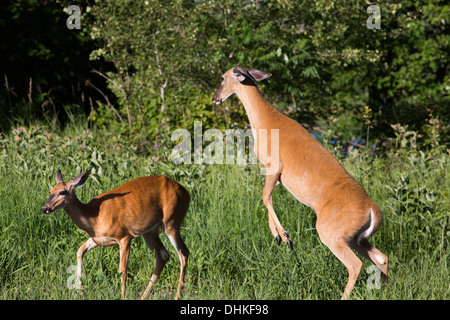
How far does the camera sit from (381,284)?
12.2 feet

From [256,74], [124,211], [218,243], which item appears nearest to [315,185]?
[256,74]

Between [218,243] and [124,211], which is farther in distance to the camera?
[218,243]

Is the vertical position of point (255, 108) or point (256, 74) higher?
point (256, 74)

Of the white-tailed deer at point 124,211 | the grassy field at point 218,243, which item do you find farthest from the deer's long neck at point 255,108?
the grassy field at point 218,243

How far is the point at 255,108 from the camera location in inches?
149

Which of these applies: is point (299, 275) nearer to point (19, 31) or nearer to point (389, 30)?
point (389, 30)

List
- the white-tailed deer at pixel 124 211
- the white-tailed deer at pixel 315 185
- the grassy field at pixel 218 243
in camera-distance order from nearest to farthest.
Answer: the white-tailed deer at pixel 315 185 < the white-tailed deer at pixel 124 211 < the grassy field at pixel 218 243

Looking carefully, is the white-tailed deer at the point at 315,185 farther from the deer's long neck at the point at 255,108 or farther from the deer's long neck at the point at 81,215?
the deer's long neck at the point at 81,215

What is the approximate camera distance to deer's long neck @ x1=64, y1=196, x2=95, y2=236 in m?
3.73

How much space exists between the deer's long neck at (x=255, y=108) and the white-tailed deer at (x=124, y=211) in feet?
2.42

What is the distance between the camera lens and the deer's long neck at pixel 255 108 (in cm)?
378

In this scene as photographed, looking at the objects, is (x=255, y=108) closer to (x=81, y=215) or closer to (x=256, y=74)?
(x=256, y=74)

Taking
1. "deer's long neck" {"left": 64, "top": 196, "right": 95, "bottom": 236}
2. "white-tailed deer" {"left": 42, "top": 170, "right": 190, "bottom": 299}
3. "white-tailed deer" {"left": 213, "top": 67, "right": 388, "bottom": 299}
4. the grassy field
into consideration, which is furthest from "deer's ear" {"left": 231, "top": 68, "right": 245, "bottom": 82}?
"deer's long neck" {"left": 64, "top": 196, "right": 95, "bottom": 236}

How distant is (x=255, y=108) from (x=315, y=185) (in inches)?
24.8
